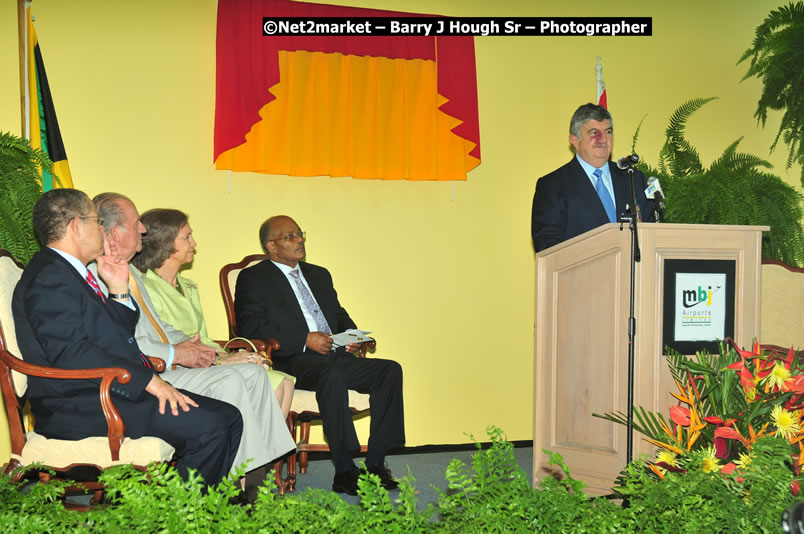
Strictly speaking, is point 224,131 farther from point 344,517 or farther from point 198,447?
point 344,517

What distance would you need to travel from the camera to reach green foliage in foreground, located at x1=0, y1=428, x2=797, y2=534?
1.33 metres

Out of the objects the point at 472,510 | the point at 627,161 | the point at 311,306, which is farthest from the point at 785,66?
the point at 472,510

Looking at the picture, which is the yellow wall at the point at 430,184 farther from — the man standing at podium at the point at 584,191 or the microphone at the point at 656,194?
the microphone at the point at 656,194

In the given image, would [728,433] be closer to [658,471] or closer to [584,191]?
[658,471]

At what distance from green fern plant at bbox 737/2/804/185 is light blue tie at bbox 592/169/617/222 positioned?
79.4 inches

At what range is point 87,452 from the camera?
112 inches

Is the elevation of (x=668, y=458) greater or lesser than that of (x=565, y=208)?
lesser

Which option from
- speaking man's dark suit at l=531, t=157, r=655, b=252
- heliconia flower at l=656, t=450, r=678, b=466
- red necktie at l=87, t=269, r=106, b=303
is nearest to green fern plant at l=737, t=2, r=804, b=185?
speaking man's dark suit at l=531, t=157, r=655, b=252

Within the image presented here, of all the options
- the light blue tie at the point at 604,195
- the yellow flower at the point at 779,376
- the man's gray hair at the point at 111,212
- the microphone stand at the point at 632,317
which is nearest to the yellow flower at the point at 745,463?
the yellow flower at the point at 779,376

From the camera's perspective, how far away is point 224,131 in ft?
16.1

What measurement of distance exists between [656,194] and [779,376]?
4.27 feet

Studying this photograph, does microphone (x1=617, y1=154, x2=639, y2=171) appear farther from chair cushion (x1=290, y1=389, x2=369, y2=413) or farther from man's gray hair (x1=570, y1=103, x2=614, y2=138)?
chair cushion (x1=290, y1=389, x2=369, y2=413)

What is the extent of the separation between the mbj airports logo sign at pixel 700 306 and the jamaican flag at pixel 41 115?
132 inches

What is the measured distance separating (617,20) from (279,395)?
381 centimetres
